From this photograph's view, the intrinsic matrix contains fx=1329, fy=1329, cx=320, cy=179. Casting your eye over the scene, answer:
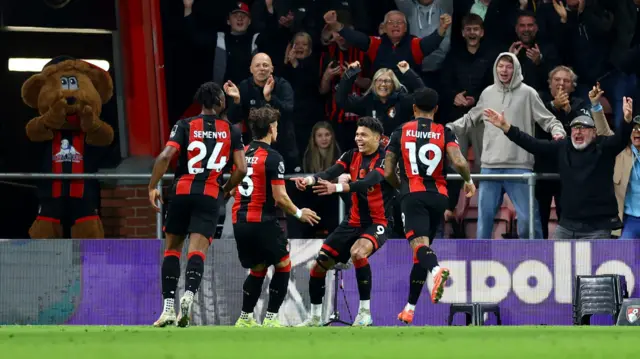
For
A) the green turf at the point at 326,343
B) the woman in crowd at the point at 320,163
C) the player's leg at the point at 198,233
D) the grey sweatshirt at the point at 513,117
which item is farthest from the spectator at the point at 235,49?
the green turf at the point at 326,343

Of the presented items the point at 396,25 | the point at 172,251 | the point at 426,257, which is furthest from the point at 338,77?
the point at 172,251

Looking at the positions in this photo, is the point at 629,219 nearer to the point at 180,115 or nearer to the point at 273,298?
the point at 273,298

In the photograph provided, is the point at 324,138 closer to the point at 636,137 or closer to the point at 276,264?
the point at 276,264

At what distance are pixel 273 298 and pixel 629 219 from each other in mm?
4232

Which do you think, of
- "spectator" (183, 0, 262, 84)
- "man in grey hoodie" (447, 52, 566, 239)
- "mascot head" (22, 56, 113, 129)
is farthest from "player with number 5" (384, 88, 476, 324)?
"mascot head" (22, 56, 113, 129)

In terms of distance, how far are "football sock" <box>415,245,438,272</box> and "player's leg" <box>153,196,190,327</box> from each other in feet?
7.42

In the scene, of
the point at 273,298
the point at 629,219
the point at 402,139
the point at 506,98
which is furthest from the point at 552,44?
the point at 273,298

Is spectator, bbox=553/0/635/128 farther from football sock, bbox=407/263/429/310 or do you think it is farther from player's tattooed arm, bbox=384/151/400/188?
football sock, bbox=407/263/429/310

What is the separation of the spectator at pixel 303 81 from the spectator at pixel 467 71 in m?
1.56

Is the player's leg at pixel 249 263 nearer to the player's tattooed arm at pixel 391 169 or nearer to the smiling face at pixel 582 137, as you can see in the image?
the player's tattooed arm at pixel 391 169

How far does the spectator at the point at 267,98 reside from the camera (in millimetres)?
14891

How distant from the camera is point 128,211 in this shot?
16719 mm

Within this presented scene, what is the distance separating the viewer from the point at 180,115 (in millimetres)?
17859

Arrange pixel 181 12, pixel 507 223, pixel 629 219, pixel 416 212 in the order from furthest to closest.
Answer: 1. pixel 181 12
2. pixel 507 223
3. pixel 629 219
4. pixel 416 212
